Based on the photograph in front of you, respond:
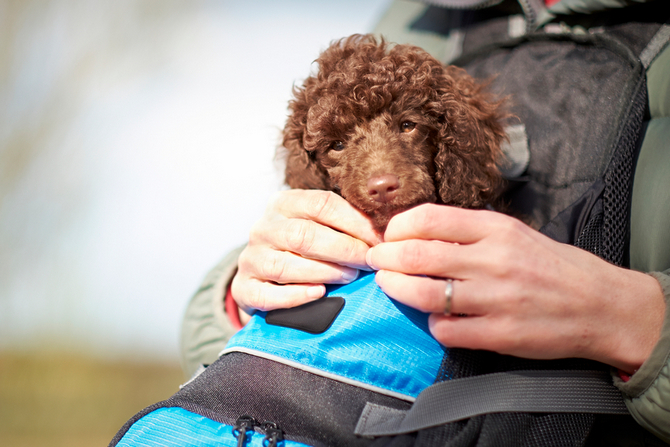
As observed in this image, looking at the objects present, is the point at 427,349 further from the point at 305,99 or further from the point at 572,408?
the point at 305,99

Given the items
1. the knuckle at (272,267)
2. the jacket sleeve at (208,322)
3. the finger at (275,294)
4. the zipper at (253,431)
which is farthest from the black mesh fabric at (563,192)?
the jacket sleeve at (208,322)

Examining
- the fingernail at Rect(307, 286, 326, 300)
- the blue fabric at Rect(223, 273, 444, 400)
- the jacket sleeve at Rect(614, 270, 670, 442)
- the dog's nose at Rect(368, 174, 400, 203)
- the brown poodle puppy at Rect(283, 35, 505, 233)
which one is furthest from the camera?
the brown poodle puppy at Rect(283, 35, 505, 233)

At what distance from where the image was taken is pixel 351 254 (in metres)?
1.21

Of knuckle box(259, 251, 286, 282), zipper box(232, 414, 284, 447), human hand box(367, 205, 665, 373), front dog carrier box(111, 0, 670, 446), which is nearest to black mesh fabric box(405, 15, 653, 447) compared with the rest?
front dog carrier box(111, 0, 670, 446)

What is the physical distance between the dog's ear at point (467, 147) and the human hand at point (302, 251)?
426mm

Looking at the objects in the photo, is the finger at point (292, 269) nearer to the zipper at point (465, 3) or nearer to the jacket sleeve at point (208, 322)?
the jacket sleeve at point (208, 322)

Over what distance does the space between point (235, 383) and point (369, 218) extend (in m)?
0.66

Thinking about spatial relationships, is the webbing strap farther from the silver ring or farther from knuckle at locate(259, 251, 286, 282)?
knuckle at locate(259, 251, 286, 282)

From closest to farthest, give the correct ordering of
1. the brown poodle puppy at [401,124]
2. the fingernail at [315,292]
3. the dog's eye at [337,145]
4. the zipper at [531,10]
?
the fingernail at [315,292]
the brown poodle puppy at [401,124]
the dog's eye at [337,145]
the zipper at [531,10]

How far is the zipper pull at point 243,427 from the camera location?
2.98 feet

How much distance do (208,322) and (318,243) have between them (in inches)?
35.0

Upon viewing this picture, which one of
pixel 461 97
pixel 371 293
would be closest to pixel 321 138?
pixel 461 97

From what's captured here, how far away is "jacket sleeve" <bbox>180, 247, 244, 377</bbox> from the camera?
174 cm

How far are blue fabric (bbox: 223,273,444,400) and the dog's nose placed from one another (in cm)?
36
